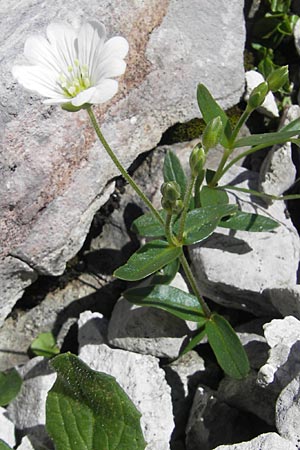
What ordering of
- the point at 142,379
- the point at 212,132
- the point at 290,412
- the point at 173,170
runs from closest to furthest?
the point at 290,412 < the point at 212,132 < the point at 142,379 < the point at 173,170

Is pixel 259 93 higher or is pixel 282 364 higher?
pixel 259 93

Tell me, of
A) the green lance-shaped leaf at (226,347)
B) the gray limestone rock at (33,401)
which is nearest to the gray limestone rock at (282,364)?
the green lance-shaped leaf at (226,347)

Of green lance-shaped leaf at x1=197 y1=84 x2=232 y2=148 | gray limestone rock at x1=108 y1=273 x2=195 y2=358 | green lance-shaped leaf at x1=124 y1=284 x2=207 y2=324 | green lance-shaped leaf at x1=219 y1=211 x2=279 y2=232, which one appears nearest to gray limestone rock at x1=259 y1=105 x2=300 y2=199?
green lance-shaped leaf at x1=219 y1=211 x2=279 y2=232

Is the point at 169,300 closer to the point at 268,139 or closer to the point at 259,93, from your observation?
the point at 268,139

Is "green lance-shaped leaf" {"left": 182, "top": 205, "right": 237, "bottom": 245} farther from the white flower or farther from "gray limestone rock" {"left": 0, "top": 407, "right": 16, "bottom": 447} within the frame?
"gray limestone rock" {"left": 0, "top": 407, "right": 16, "bottom": 447}

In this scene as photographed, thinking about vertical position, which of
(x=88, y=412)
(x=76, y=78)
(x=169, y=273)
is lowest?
(x=169, y=273)

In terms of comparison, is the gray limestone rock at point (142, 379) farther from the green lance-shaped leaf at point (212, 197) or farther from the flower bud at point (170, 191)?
the flower bud at point (170, 191)

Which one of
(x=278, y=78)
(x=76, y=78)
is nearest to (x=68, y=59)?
(x=76, y=78)
